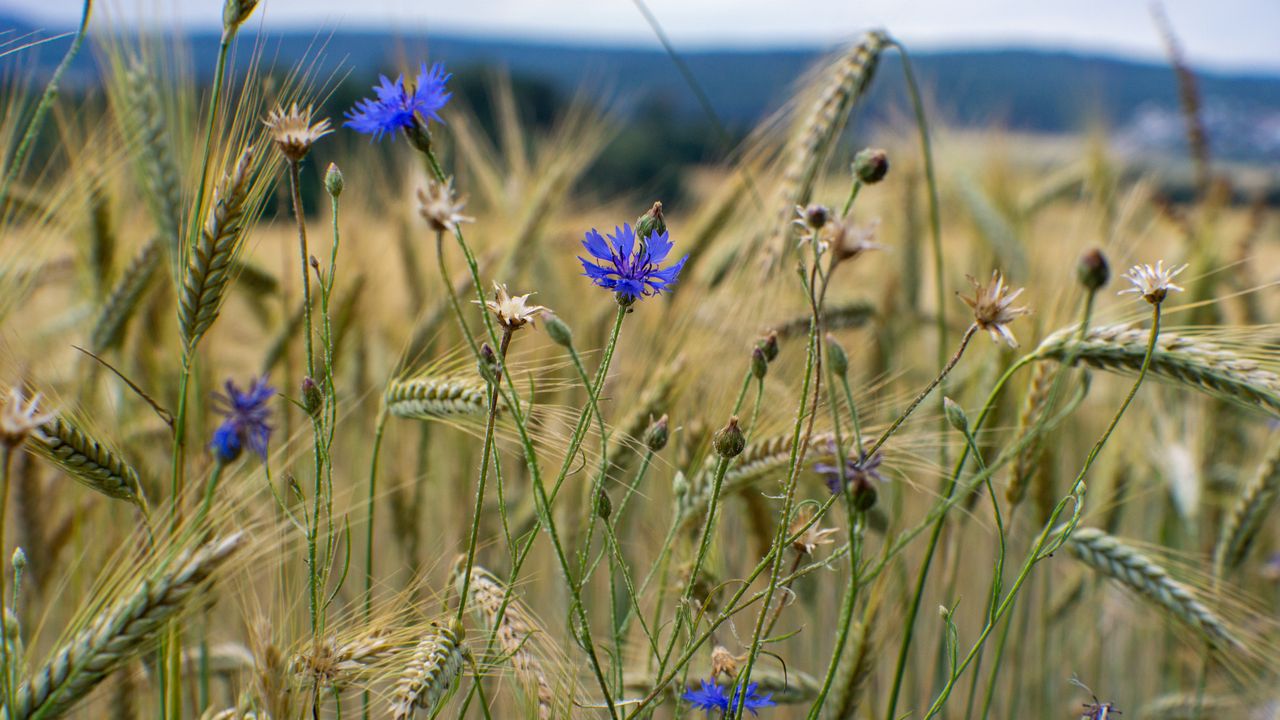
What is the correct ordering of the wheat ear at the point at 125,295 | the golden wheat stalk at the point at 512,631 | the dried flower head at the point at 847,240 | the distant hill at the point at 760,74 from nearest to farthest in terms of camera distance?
the dried flower head at the point at 847,240 → the golden wheat stalk at the point at 512,631 → the wheat ear at the point at 125,295 → the distant hill at the point at 760,74

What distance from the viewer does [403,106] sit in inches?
33.0

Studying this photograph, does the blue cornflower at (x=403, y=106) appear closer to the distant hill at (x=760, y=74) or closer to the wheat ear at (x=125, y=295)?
the wheat ear at (x=125, y=295)

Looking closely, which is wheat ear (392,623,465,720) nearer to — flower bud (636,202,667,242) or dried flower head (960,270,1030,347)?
flower bud (636,202,667,242)

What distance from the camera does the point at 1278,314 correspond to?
378cm

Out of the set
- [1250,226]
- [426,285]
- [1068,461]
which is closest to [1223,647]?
[1068,461]

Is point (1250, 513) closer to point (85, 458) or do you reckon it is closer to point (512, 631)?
point (512, 631)

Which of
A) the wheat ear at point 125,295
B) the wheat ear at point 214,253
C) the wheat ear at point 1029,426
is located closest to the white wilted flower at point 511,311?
the wheat ear at point 214,253

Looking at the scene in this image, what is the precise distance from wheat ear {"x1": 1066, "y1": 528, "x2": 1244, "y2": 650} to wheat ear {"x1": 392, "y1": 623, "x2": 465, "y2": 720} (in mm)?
890

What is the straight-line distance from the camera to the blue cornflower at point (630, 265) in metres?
0.80

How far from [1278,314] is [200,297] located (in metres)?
4.19

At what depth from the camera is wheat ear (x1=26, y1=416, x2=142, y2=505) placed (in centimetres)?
90

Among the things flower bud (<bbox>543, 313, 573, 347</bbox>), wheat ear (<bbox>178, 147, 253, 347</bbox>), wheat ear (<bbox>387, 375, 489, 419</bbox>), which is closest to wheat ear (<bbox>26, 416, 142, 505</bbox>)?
wheat ear (<bbox>178, 147, 253, 347</bbox>)

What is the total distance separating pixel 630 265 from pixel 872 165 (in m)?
0.25

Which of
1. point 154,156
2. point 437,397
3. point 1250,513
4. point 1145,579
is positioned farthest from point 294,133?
point 1250,513
